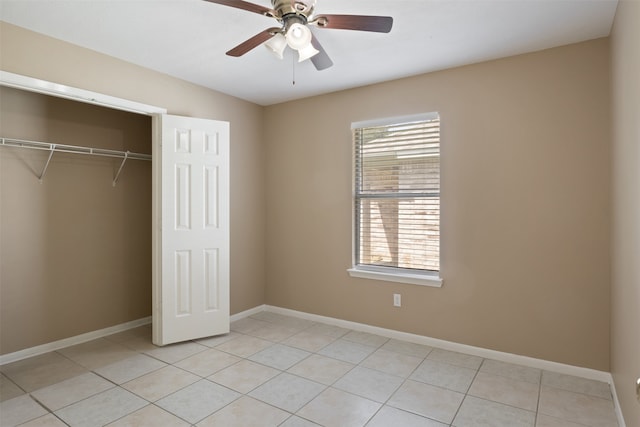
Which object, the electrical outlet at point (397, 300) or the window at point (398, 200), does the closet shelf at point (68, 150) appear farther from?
the electrical outlet at point (397, 300)

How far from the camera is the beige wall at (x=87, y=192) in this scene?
264cm

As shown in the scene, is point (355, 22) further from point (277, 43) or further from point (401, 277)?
point (401, 277)

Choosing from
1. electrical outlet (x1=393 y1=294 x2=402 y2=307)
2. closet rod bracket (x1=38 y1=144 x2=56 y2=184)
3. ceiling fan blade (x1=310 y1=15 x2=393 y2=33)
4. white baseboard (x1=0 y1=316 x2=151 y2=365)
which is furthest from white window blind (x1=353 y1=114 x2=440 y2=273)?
closet rod bracket (x1=38 y1=144 x2=56 y2=184)

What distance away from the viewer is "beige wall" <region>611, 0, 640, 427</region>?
1679 millimetres

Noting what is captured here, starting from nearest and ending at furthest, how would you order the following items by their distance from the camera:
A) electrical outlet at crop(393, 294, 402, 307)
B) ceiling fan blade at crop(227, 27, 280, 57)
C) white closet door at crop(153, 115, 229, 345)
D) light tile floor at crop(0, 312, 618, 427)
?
1. ceiling fan blade at crop(227, 27, 280, 57)
2. light tile floor at crop(0, 312, 618, 427)
3. white closet door at crop(153, 115, 229, 345)
4. electrical outlet at crop(393, 294, 402, 307)

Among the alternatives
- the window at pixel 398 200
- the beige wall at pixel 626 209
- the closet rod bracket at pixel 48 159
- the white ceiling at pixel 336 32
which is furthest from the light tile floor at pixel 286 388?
the white ceiling at pixel 336 32

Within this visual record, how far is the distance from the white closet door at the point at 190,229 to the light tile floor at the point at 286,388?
0.94ft

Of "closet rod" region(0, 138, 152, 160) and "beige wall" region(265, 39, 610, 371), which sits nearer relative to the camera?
"beige wall" region(265, 39, 610, 371)

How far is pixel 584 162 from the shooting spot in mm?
2611

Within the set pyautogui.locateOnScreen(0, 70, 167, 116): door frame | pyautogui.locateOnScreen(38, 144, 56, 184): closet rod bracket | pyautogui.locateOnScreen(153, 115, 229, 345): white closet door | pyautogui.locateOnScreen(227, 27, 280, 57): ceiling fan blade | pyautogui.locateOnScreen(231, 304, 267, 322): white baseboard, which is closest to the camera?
pyautogui.locateOnScreen(227, 27, 280, 57): ceiling fan blade

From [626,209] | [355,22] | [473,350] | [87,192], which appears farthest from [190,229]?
[626,209]

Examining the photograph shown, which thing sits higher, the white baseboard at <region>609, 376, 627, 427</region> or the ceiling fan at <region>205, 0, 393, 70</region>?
the ceiling fan at <region>205, 0, 393, 70</region>

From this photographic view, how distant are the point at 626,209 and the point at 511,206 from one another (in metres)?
Answer: 0.95

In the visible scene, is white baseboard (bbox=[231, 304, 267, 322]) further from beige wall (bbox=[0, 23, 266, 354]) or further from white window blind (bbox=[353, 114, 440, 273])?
white window blind (bbox=[353, 114, 440, 273])
